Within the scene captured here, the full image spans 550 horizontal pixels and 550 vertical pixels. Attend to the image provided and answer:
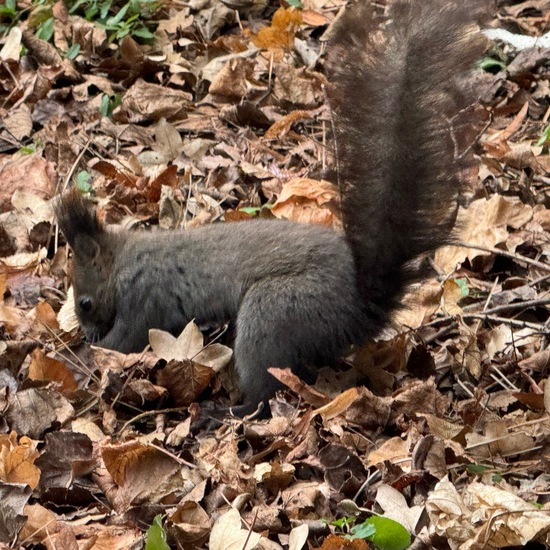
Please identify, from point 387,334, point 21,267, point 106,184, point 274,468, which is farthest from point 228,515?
point 106,184

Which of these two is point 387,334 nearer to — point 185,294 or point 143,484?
point 185,294

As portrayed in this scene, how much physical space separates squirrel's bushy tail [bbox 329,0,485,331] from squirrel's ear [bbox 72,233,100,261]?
148cm

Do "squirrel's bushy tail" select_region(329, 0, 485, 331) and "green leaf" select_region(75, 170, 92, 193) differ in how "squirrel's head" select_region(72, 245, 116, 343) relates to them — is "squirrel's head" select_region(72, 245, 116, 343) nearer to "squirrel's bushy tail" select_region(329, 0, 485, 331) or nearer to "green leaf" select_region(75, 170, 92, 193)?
"green leaf" select_region(75, 170, 92, 193)

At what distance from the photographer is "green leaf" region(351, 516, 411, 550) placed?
2707mm

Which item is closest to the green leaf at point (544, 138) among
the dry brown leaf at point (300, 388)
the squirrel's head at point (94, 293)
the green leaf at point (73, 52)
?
the dry brown leaf at point (300, 388)

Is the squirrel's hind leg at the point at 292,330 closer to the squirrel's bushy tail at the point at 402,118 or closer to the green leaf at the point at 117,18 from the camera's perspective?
the squirrel's bushy tail at the point at 402,118

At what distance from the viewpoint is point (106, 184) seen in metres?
5.41

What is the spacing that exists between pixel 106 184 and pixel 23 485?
8.78ft

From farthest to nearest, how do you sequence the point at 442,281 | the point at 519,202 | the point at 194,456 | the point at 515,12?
the point at 515,12
the point at 519,202
the point at 442,281
the point at 194,456

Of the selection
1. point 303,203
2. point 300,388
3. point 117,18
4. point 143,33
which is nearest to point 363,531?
point 300,388

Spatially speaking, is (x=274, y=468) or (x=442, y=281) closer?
(x=274, y=468)

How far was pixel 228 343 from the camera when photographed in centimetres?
435

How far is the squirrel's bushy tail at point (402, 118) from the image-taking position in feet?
9.89

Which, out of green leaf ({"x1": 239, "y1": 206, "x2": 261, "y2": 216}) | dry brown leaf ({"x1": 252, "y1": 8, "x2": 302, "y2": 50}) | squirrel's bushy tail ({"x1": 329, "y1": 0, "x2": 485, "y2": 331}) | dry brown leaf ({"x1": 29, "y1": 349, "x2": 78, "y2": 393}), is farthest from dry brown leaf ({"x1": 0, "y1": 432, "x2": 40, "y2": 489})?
dry brown leaf ({"x1": 252, "y1": 8, "x2": 302, "y2": 50})
